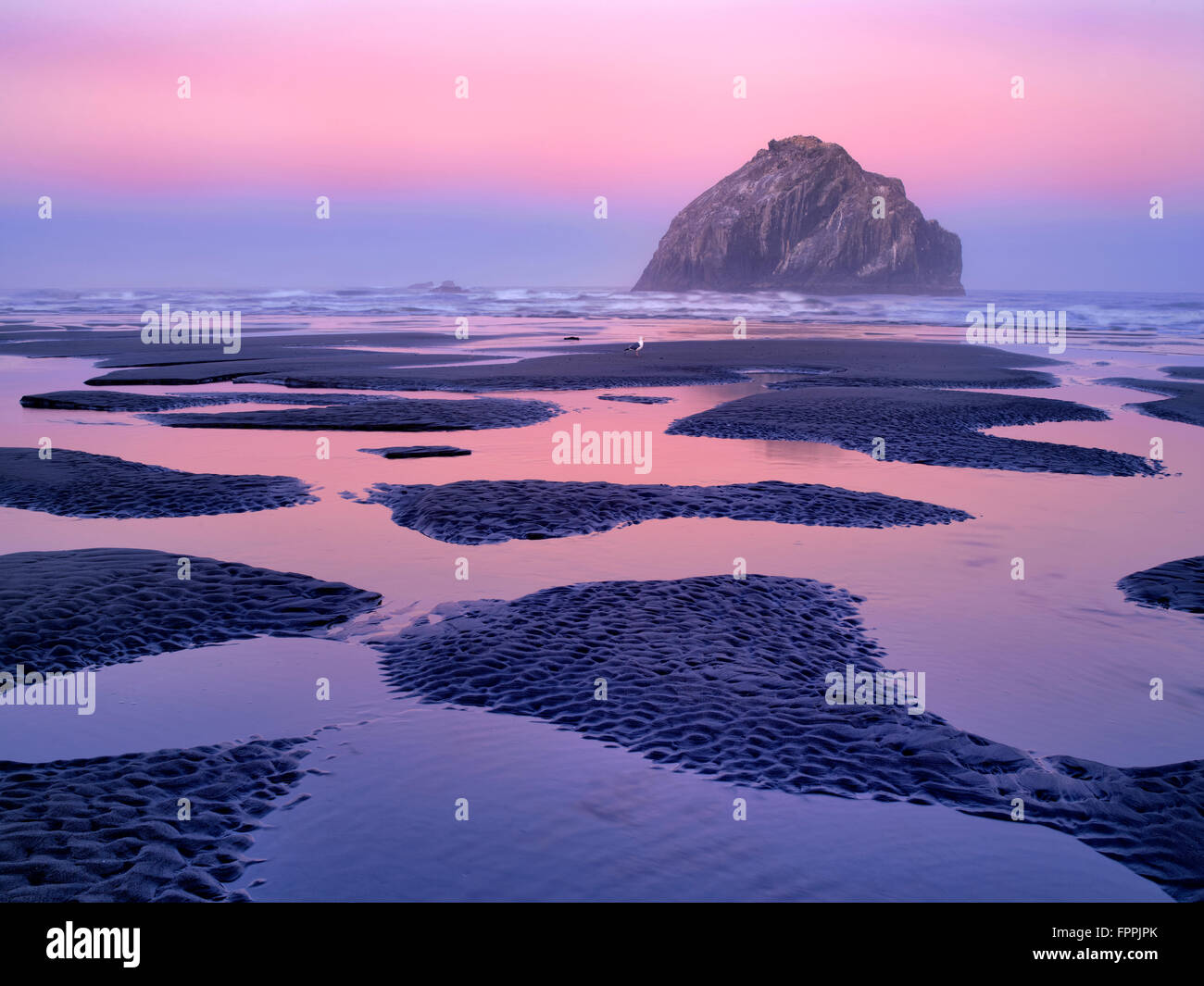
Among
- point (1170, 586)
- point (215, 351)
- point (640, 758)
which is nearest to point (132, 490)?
point (640, 758)

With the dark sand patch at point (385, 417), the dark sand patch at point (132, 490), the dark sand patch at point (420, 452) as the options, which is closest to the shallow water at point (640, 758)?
the dark sand patch at point (132, 490)

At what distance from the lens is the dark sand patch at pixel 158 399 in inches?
960

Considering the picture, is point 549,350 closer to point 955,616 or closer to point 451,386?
point 451,386

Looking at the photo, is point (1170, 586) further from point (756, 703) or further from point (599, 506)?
point (599, 506)

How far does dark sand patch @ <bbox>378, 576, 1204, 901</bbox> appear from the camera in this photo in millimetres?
5934

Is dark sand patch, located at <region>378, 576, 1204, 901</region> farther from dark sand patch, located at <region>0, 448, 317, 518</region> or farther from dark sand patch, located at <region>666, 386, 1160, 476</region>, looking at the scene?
dark sand patch, located at <region>666, 386, 1160, 476</region>

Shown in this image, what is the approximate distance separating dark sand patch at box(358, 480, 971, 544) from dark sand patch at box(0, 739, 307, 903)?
232 inches

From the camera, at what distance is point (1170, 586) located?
10180mm

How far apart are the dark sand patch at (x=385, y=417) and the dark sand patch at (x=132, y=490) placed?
4.97 m

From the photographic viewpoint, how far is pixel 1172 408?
81.1ft

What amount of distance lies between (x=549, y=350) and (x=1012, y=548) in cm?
3344

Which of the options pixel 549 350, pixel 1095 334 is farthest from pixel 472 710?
pixel 1095 334

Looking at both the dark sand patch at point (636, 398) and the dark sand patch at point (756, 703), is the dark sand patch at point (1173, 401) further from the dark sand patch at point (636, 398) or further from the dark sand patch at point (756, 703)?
the dark sand patch at point (756, 703)

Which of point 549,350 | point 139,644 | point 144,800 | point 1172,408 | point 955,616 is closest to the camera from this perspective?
point 144,800
